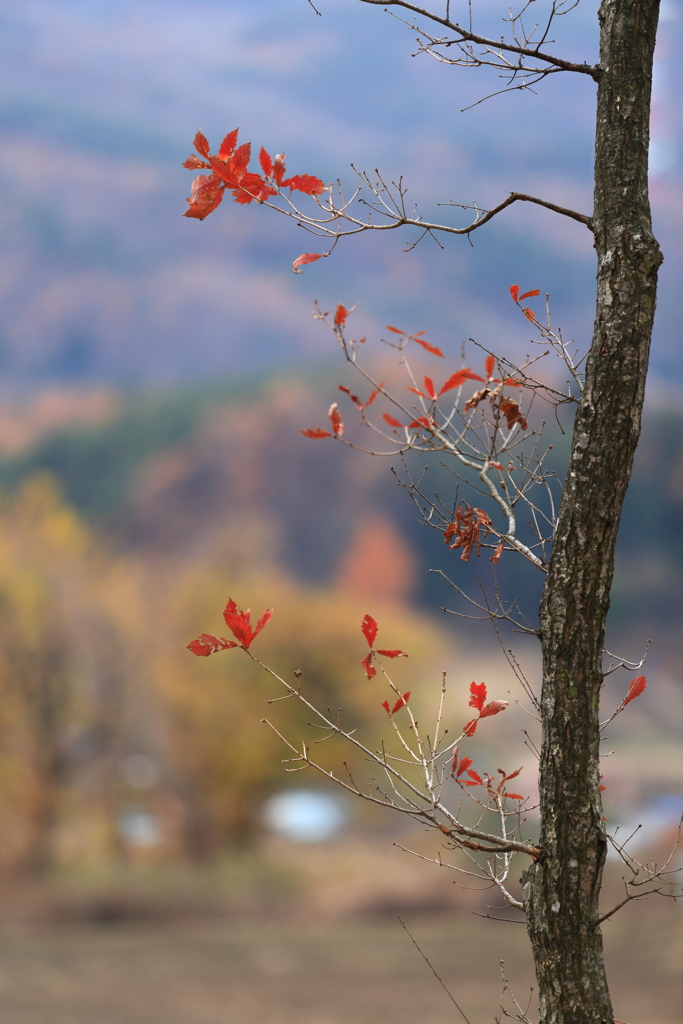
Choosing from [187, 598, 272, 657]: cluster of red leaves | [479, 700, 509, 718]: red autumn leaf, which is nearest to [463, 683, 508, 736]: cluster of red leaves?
[479, 700, 509, 718]: red autumn leaf

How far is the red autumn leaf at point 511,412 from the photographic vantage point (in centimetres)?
173

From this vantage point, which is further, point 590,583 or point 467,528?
point 467,528

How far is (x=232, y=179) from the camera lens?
174cm

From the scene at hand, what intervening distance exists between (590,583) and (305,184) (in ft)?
3.09

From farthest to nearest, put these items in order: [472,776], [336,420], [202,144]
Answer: [336,420] → [472,776] → [202,144]

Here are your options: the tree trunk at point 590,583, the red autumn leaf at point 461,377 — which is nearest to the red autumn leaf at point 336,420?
the red autumn leaf at point 461,377

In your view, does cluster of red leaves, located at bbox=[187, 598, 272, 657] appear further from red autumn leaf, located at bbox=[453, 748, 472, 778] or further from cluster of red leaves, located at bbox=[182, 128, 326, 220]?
cluster of red leaves, located at bbox=[182, 128, 326, 220]

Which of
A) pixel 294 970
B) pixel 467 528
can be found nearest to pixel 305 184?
pixel 467 528

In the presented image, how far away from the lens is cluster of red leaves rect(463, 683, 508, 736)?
168cm

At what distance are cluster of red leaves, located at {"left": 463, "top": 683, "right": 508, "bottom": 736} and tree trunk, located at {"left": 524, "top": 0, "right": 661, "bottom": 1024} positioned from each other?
91 millimetres

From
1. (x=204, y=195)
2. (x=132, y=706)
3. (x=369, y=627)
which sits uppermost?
(x=132, y=706)

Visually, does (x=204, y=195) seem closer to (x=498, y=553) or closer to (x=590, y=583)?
(x=498, y=553)

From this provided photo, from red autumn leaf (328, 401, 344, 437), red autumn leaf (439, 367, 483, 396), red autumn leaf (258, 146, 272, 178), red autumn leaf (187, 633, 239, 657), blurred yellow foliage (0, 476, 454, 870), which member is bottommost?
red autumn leaf (187, 633, 239, 657)

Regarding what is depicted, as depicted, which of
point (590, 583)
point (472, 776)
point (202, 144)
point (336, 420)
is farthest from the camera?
point (336, 420)
